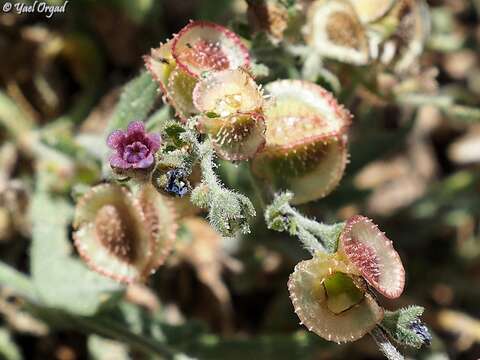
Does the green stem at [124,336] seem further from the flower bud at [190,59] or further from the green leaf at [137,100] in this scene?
the flower bud at [190,59]

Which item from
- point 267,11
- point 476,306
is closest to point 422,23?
point 267,11

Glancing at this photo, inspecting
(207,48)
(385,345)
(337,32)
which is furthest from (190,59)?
(385,345)

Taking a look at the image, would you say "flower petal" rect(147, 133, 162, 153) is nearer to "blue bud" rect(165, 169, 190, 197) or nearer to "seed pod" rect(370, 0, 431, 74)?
"blue bud" rect(165, 169, 190, 197)

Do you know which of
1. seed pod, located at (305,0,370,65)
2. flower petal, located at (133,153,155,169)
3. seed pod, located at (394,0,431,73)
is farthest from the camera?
seed pod, located at (394,0,431,73)

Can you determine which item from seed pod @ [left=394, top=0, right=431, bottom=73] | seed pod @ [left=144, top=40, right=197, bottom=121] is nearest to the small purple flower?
seed pod @ [left=144, top=40, right=197, bottom=121]

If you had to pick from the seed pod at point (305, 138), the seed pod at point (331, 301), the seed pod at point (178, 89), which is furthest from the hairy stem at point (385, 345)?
the seed pod at point (178, 89)
